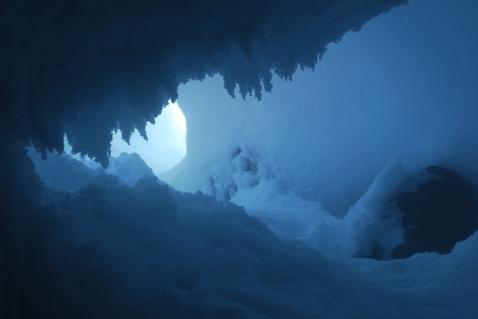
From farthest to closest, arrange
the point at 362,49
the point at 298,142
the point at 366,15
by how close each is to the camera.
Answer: the point at 298,142
the point at 362,49
the point at 366,15

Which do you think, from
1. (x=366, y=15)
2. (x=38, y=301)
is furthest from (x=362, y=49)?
(x=38, y=301)

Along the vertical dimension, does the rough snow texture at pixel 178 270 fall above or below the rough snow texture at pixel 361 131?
below

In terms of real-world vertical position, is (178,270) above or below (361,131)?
below

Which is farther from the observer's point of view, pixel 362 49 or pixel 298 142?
pixel 298 142

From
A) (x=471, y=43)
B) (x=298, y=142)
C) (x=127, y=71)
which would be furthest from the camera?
(x=298, y=142)

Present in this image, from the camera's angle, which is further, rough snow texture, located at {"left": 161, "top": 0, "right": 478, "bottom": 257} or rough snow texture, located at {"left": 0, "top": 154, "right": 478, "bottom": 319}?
rough snow texture, located at {"left": 161, "top": 0, "right": 478, "bottom": 257}

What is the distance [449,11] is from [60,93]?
11572mm

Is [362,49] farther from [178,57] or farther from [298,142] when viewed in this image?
[178,57]

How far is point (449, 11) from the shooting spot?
11406 millimetres

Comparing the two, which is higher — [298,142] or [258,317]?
[298,142]

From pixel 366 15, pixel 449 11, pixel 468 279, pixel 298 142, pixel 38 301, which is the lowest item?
pixel 38 301

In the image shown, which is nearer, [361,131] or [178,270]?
[178,270]

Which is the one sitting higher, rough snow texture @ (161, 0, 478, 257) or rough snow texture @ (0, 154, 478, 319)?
rough snow texture @ (161, 0, 478, 257)

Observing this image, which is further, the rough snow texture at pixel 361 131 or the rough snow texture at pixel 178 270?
the rough snow texture at pixel 361 131
